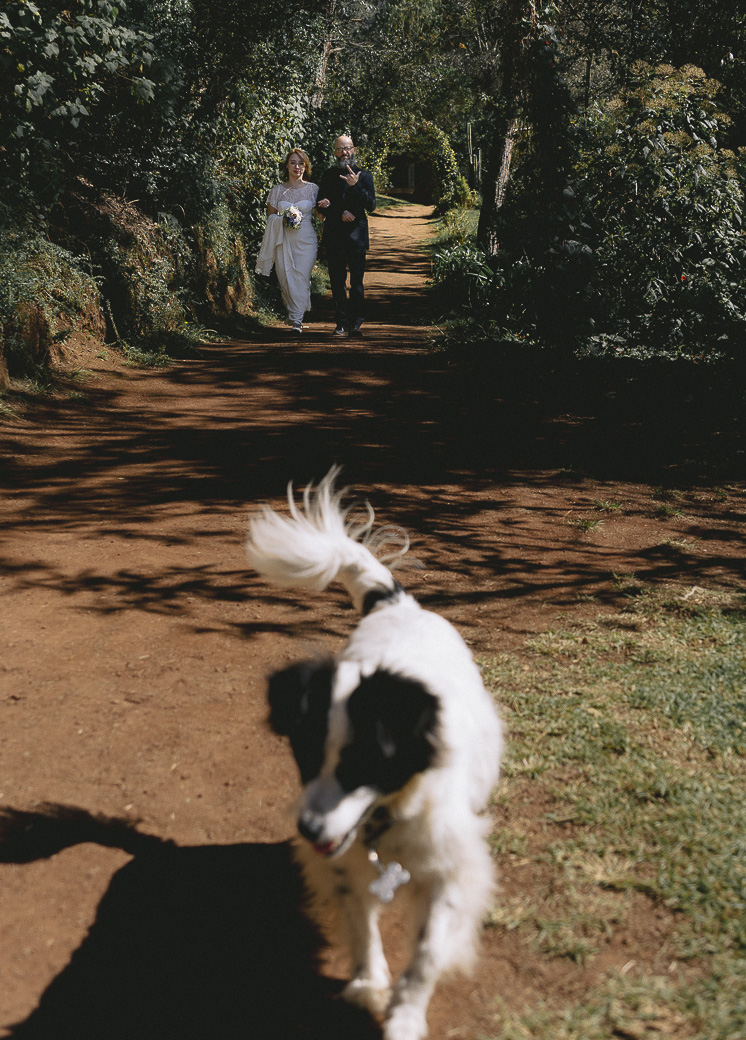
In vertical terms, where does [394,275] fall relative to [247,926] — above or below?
above

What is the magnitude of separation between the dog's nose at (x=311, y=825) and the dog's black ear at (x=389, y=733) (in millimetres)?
102

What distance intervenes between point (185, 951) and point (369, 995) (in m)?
0.66

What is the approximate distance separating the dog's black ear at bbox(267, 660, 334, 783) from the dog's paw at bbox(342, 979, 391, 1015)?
0.74 m

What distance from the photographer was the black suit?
11406mm

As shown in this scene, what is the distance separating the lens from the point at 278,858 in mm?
3209

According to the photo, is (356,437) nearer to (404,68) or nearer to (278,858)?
(278,858)

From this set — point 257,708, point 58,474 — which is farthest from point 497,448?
point 257,708

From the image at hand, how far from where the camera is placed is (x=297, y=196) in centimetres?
1227

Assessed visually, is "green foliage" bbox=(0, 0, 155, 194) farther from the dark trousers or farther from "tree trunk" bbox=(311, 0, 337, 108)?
"tree trunk" bbox=(311, 0, 337, 108)

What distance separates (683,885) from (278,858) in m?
1.42

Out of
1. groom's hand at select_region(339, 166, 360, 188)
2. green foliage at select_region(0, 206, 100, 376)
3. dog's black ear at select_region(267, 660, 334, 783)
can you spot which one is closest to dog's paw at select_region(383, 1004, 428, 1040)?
dog's black ear at select_region(267, 660, 334, 783)

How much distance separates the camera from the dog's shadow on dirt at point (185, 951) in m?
2.50

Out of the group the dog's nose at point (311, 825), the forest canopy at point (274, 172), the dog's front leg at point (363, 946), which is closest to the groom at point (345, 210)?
the forest canopy at point (274, 172)

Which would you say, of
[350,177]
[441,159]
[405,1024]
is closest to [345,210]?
[350,177]
